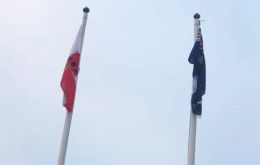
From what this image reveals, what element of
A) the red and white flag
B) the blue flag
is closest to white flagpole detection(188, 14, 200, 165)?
the blue flag

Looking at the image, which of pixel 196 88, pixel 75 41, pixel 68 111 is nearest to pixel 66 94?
pixel 68 111

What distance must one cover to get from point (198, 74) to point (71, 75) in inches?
169

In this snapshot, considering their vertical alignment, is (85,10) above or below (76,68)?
above

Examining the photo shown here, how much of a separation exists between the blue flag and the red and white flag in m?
3.89

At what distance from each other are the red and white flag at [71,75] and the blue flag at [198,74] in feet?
12.8

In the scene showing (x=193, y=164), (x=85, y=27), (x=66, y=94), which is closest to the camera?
(x=193, y=164)

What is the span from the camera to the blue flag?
20.0m

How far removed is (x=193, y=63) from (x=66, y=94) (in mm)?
4467

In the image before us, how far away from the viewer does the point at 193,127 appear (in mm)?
19531

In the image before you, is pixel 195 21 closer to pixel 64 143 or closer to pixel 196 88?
pixel 196 88

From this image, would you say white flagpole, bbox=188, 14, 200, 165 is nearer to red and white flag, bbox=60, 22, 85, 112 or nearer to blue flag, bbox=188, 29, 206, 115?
blue flag, bbox=188, 29, 206, 115

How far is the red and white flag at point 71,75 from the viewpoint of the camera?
66.4 ft

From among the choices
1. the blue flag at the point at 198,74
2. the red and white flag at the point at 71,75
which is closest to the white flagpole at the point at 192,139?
the blue flag at the point at 198,74

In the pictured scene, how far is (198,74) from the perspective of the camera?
20.8m
